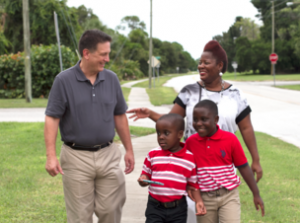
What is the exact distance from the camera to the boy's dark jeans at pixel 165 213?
2818 millimetres

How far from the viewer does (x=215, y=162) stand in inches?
112

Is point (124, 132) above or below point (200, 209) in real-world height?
above

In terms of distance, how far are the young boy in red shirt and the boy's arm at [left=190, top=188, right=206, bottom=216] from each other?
1.2 inches

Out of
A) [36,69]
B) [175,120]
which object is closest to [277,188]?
[175,120]

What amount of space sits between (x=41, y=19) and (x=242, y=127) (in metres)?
31.5

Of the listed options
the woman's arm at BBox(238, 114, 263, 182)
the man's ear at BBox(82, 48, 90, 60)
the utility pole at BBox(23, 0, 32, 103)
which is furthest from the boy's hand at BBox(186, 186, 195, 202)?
the utility pole at BBox(23, 0, 32, 103)

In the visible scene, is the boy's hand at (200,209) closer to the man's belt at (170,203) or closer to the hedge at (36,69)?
the man's belt at (170,203)

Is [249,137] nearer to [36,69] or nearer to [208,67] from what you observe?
[208,67]

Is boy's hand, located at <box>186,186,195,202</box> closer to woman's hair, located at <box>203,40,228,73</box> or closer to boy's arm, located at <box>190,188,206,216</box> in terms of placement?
boy's arm, located at <box>190,188,206,216</box>

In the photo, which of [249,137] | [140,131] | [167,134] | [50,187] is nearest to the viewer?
[167,134]

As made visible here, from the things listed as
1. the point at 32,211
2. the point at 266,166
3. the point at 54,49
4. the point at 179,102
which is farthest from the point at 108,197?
the point at 54,49

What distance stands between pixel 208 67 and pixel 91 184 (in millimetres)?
1386

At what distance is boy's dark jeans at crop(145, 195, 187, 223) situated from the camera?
2.82 m

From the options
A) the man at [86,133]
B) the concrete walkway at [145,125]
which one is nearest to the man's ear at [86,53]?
the man at [86,133]
